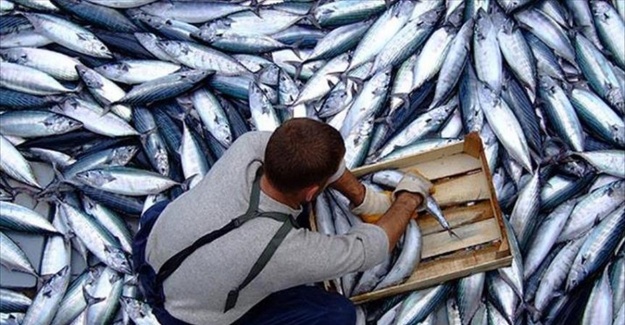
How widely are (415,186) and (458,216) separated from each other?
0.25 meters

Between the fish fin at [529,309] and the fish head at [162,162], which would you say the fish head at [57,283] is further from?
the fish fin at [529,309]

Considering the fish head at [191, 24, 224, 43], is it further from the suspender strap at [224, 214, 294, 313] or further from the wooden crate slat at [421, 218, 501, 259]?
the suspender strap at [224, 214, 294, 313]

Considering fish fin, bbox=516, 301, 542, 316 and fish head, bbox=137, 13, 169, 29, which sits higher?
fish head, bbox=137, 13, 169, 29

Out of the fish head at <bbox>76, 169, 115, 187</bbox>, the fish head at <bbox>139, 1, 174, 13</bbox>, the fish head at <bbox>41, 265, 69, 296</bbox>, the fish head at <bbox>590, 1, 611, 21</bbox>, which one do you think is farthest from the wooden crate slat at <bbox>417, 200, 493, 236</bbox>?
the fish head at <bbox>139, 1, 174, 13</bbox>

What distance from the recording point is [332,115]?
3.43 meters

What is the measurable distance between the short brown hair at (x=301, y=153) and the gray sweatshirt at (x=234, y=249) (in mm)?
156

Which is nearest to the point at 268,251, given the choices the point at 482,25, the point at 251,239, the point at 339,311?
the point at 251,239

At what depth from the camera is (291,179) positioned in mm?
2291

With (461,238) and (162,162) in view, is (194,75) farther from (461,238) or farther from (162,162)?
(461,238)

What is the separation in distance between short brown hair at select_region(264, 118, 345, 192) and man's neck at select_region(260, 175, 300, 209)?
0.22 feet

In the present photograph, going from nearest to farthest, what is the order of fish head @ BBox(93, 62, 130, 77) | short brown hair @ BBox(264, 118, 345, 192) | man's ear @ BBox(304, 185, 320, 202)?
short brown hair @ BBox(264, 118, 345, 192)
man's ear @ BBox(304, 185, 320, 202)
fish head @ BBox(93, 62, 130, 77)

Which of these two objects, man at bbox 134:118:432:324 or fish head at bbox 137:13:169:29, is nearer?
man at bbox 134:118:432:324

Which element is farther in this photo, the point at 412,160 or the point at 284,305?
the point at 412,160

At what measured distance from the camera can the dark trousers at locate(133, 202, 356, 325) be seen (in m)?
2.69
